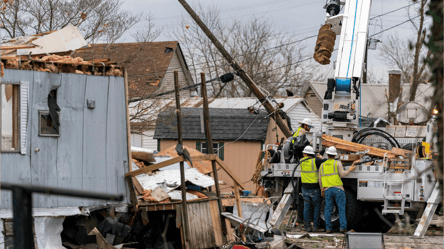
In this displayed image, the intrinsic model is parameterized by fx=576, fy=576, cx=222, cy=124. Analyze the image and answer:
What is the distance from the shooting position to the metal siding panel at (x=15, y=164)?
966 cm

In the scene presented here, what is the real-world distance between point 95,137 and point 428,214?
6544 millimetres

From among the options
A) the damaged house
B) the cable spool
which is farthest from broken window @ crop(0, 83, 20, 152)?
the cable spool

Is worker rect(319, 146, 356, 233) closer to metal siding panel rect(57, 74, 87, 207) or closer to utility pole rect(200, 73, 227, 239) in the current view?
utility pole rect(200, 73, 227, 239)

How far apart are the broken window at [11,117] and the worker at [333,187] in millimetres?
6120

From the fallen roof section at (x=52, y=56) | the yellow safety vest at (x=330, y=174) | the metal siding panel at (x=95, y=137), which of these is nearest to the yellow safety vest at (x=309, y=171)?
the yellow safety vest at (x=330, y=174)

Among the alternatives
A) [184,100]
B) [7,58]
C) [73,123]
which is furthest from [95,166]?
[184,100]

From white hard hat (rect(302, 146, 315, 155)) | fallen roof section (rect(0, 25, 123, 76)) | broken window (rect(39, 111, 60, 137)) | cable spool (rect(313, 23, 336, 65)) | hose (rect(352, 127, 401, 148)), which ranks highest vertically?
cable spool (rect(313, 23, 336, 65))

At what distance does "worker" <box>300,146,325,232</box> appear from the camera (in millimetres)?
12391

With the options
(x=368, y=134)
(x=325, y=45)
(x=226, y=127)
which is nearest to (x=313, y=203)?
(x=368, y=134)

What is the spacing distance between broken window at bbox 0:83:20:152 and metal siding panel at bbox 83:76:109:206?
1248mm

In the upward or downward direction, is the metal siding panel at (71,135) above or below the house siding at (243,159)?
above

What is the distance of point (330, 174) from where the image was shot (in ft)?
39.5

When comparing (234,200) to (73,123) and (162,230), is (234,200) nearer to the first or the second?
(162,230)

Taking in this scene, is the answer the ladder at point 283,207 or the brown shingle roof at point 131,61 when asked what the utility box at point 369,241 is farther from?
the brown shingle roof at point 131,61
